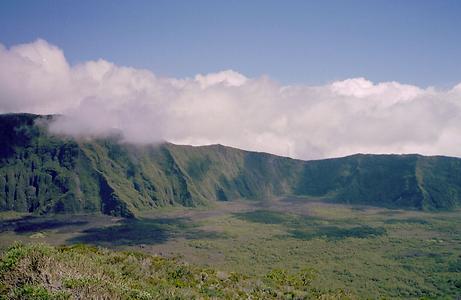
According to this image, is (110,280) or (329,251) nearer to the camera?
→ (110,280)

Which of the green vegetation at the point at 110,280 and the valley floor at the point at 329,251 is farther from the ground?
the green vegetation at the point at 110,280

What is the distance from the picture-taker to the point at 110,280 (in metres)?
45.8

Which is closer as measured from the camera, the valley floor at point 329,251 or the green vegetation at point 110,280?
the green vegetation at point 110,280

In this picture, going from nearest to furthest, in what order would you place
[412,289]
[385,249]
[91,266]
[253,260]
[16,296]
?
1. [16,296]
2. [91,266]
3. [412,289]
4. [253,260]
5. [385,249]

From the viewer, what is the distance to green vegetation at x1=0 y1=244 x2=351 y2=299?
1476 inches

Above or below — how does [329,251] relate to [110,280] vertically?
below

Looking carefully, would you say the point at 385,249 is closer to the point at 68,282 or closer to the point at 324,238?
the point at 324,238

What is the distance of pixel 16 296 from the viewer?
3419 cm

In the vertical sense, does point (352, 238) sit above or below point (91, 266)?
below

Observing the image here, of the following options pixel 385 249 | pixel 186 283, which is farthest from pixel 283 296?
pixel 385 249

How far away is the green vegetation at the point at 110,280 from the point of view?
1476 inches

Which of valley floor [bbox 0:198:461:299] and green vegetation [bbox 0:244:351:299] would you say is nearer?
green vegetation [bbox 0:244:351:299]

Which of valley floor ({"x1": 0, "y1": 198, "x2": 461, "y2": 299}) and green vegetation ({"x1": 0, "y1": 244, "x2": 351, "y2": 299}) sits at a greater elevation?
green vegetation ({"x1": 0, "y1": 244, "x2": 351, "y2": 299})

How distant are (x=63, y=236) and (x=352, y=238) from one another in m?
120
